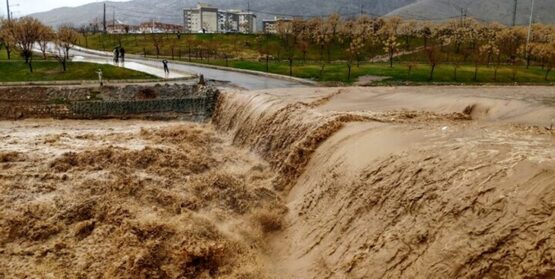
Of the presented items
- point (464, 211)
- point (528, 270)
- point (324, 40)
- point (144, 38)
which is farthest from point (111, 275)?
point (144, 38)

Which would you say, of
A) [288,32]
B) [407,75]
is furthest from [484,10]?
[407,75]

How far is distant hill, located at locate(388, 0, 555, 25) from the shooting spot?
130 metres

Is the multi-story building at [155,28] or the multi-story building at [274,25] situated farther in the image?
the multi-story building at [155,28]

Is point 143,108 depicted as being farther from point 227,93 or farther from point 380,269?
point 380,269

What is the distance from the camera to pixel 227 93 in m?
22.4

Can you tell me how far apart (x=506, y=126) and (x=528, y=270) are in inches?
263

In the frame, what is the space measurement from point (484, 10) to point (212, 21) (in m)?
77.2

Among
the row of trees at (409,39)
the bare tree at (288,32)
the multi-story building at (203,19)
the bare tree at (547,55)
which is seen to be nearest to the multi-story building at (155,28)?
the multi-story building at (203,19)

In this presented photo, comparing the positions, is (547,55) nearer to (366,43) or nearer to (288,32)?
(366,43)

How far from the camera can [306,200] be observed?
10.2 meters

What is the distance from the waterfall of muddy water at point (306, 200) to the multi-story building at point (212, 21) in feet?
316

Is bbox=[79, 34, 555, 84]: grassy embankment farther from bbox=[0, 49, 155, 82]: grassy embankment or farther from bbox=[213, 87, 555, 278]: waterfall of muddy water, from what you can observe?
bbox=[213, 87, 555, 278]: waterfall of muddy water

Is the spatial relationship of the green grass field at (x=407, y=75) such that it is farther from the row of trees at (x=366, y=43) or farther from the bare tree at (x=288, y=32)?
the bare tree at (x=288, y=32)

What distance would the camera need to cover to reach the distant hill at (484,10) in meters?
130
